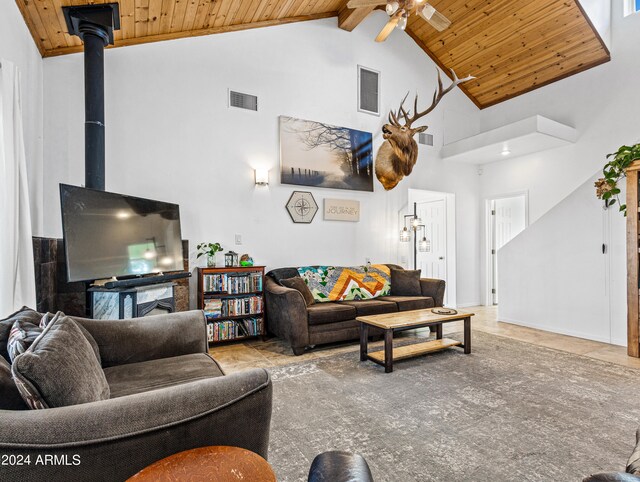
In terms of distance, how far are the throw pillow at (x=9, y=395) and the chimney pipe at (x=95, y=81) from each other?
246 cm

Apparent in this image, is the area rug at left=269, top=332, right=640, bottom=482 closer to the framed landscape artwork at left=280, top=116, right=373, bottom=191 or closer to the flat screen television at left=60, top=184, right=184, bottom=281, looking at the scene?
the flat screen television at left=60, top=184, right=184, bottom=281

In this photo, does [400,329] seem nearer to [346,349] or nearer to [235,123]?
[346,349]

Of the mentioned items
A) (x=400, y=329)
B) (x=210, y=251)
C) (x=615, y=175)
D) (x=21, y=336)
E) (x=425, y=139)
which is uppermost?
(x=425, y=139)

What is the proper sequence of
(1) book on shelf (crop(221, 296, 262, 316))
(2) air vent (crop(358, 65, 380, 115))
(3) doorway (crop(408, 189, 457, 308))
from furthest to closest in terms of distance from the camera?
(3) doorway (crop(408, 189, 457, 308))
(2) air vent (crop(358, 65, 380, 115))
(1) book on shelf (crop(221, 296, 262, 316))

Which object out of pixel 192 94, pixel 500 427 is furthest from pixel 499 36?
pixel 500 427

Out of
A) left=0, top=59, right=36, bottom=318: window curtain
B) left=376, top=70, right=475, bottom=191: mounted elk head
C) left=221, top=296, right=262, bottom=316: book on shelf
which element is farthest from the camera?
left=376, top=70, right=475, bottom=191: mounted elk head

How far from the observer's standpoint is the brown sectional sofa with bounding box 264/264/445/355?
366 cm

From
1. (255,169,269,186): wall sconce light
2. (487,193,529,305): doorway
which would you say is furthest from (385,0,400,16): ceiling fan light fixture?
(487,193,529,305): doorway

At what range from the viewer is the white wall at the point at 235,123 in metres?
3.73

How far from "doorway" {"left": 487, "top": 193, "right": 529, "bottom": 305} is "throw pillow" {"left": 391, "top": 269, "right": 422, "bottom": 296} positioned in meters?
2.47

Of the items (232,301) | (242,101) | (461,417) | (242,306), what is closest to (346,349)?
(242,306)

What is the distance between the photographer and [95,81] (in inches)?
123

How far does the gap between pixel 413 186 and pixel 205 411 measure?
17.6 feet

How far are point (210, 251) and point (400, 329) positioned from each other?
2.34 metres
